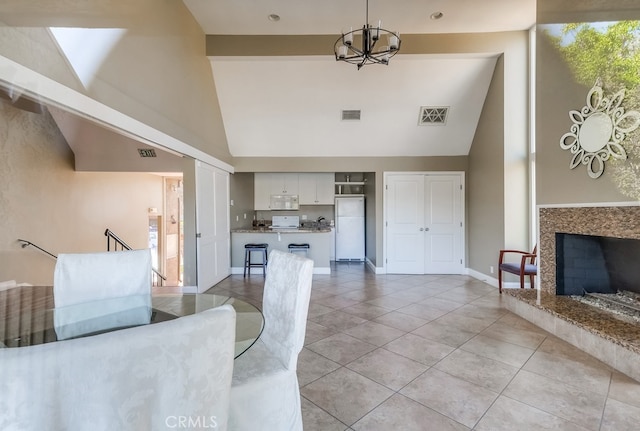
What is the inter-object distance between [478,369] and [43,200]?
211 inches

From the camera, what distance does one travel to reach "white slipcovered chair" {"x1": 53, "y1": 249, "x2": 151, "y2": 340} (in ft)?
5.76

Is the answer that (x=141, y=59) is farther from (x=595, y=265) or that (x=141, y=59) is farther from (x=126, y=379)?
(x=595, y=265)

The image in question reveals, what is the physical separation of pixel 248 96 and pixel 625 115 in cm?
474

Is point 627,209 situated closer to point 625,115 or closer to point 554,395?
point 625,115

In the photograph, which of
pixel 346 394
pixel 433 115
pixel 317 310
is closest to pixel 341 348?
pixel 346 394

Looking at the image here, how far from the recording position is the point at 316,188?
23.4ft

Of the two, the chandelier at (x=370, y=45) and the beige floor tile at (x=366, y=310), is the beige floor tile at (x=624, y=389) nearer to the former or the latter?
the beige floor tile at (x=366, y=310)

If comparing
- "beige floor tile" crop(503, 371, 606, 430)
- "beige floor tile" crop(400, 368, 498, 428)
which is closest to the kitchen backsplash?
"beige floor tile" crop(400, 368, 498, 428)

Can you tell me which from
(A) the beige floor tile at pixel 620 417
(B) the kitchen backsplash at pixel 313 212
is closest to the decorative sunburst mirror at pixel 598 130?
(A) the beige floor tile at pixel 620 417

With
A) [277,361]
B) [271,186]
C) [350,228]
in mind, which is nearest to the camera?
[277,361]

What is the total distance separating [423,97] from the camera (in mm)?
4918

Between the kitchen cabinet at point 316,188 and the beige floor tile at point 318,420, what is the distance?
5.49 m

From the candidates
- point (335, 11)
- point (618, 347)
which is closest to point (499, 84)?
point (335, 11)

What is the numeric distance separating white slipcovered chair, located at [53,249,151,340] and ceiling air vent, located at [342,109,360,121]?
4096mm
